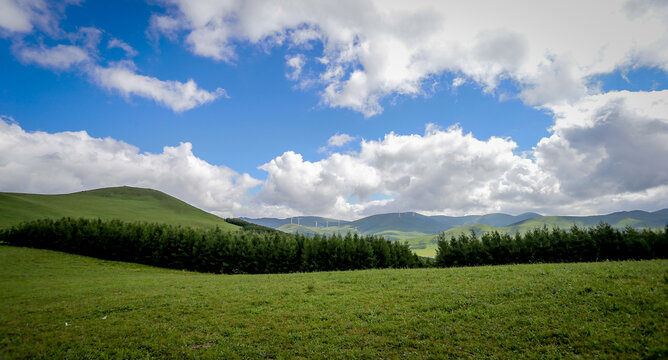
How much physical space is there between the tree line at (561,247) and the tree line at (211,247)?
12.5m

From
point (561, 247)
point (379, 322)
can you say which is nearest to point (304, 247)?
point (379, 322)

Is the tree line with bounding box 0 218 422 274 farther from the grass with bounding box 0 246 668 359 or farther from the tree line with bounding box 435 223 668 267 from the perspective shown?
the grass with bounding box 0 246 668 359

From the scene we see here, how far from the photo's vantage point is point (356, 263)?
192 feet

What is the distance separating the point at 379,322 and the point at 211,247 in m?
58.4

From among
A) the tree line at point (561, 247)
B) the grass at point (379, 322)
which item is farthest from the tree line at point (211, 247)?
the grass at point (379, 322)

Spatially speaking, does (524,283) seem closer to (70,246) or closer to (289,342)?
(289,342)

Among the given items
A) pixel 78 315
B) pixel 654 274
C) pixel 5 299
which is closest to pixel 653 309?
pixel 654 274

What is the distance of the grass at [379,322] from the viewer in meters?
11.2

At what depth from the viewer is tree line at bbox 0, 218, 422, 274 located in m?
59.8

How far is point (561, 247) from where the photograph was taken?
169 ft

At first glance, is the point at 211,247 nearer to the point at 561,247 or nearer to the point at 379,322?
the point at 379,322

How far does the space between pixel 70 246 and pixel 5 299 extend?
59.0 metres

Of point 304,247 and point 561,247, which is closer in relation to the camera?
point 561,247

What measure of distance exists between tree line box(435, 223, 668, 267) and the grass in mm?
37212
